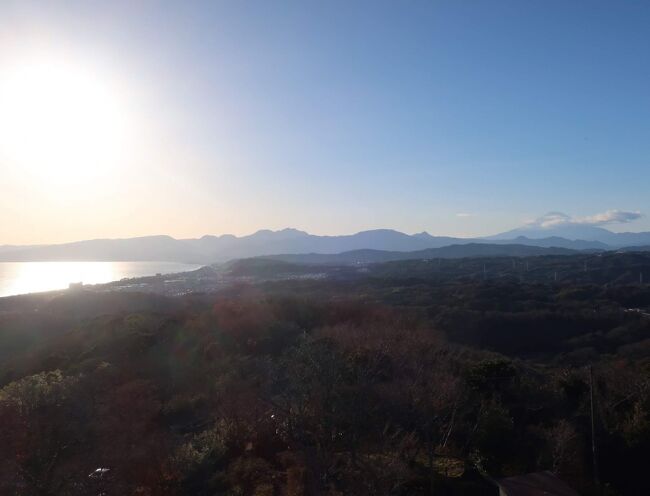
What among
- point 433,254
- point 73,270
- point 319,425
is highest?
point 319,425

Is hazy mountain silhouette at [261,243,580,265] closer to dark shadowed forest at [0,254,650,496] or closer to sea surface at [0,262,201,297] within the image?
sea surface at [0,262,201,297]

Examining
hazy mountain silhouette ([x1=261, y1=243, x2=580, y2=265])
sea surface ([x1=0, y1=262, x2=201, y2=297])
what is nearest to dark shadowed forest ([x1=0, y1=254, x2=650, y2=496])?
sea surface ([x1=0, y1=262, x2=201, y2=297])

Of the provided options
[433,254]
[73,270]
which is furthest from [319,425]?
[433,254]

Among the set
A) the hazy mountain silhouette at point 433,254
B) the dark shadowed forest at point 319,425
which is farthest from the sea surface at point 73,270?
the dark shadowed forest at point 319,425

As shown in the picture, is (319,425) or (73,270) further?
(73,270)

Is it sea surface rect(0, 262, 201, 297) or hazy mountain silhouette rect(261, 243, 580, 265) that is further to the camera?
hazy mountain silhouette rect(261, 243, 580, 265)

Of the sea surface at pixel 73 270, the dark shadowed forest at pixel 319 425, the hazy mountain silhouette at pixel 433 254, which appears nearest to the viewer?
the dark shadowed forest at pixel 319 425

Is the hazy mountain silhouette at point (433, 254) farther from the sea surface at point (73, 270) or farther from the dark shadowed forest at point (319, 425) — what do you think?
the dark shadowed forest at point (319, 425)

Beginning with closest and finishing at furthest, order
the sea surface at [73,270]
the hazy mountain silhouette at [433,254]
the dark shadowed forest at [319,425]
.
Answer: the dark shadowed forest at [319,425], the sea surface at [73,270], the hazy mountain silhouette at [433,254]

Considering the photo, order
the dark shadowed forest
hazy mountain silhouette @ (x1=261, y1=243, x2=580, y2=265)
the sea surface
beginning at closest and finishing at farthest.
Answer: the dark shadowed forest
the sea surface
hazy mountain silhouette @ (x1=261, y1=243, x2=580, y2=265)

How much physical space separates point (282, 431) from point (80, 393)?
3130 millimetres

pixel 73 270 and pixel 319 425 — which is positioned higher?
pixel 319 425

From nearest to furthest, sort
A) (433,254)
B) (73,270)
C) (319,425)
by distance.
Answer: (319,425)
(73,270)
(433,254)

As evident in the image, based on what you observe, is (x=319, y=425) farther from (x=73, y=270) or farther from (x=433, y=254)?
(x=433, y=254)
